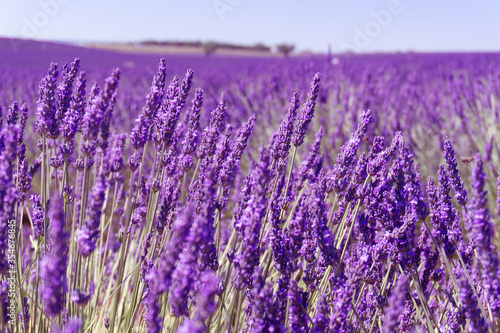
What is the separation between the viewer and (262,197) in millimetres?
1053

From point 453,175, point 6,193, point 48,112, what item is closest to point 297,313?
point 453,175

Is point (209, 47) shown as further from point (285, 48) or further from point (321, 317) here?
point (321, 317)

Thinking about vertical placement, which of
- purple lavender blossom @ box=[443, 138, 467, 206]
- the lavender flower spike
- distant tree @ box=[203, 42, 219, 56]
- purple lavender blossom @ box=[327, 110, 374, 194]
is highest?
distant tree @ box=[203, 42, 219, 56]

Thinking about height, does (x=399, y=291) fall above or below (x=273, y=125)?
below

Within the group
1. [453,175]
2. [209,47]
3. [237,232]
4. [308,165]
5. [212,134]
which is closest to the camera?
[237,232]

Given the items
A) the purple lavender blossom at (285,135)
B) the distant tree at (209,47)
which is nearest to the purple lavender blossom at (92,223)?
the purple lavender blossom at (285,135)

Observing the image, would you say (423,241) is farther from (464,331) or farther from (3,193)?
(3,193)

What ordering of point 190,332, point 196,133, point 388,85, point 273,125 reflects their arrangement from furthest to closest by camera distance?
point 388,85 < point 273,125 < point 196,133 < point 190,332

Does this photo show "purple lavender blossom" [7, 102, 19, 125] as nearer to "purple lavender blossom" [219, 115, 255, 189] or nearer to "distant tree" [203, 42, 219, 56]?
"purple lavender blossom" [219, 115, 255, 189]

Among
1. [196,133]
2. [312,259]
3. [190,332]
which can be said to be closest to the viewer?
[190,332]

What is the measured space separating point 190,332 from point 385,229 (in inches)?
34.6

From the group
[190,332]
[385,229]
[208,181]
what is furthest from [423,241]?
[190,332]

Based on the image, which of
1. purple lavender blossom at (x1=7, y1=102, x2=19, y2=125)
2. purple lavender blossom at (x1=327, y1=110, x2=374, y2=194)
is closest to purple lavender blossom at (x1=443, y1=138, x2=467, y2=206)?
purple lavender blossom at (x1=327, y1=110, x2=374, y2=194)

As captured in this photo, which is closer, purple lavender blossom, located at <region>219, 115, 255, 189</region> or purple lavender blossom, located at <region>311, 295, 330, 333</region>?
purple lavender blossom, located at <region>311, 295, 330, 333</region>
